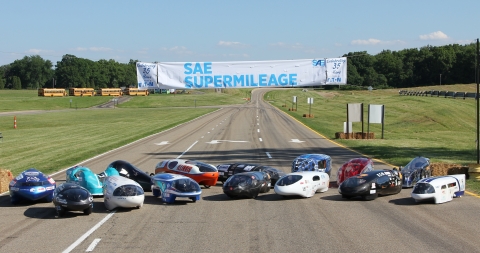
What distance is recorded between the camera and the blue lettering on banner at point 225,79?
18391mm

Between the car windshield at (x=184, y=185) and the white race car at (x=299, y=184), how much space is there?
3.04 m

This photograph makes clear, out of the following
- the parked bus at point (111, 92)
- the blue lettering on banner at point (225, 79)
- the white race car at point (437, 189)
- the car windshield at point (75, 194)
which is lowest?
the parked bus at point (111, 92)

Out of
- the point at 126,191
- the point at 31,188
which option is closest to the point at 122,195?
the point at 126,191

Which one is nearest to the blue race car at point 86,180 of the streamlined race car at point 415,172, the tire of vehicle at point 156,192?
the tire of vehicle at point 156,192

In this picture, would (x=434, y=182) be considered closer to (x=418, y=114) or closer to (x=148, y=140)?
(x=148, y=140)

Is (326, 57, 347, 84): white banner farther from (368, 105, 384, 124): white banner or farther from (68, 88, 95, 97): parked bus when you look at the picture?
(68, 88, 95, 97): parked bus

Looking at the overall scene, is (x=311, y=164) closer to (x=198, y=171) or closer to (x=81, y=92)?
(x=198, y=171)

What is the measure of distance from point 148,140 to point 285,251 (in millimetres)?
37934

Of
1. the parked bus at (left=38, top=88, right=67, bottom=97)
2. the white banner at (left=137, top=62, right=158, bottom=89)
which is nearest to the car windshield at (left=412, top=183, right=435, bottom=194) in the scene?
the white banner at (left=137, top=62, right=158, bottom=89)

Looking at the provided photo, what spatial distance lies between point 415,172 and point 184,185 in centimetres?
984

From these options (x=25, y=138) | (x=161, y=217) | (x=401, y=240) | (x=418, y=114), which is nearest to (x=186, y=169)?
(x=161, y=217)

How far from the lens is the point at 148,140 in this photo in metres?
50.8

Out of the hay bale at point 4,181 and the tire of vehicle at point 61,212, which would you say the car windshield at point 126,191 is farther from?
the hay bale at point 4,181

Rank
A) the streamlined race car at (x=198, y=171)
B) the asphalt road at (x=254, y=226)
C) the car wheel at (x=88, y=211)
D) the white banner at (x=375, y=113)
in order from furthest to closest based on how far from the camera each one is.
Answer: the white banner at (x=375, y=113) → the streamlined race car at (x=198, y=171) → the car wheel at (x=88, y=211) → the asphalt road at (x=254, y=226)
